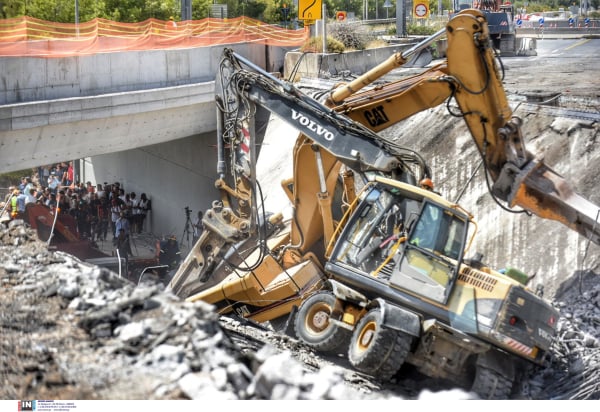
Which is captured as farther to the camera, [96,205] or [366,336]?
[96,205]

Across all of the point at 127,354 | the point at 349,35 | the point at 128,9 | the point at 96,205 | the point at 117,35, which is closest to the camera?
the point at 127,354

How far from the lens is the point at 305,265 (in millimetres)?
11484

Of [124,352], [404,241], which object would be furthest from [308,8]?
[124,352]

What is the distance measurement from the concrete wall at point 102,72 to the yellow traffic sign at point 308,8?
1862 millimetres

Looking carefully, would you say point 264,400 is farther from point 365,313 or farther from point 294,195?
point 294,195

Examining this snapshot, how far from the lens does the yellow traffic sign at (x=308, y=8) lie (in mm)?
20000

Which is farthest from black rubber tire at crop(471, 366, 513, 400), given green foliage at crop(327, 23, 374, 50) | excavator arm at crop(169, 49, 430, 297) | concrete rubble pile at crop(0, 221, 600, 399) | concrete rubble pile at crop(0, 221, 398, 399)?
green foliage at crop(327, 23, 374, 50)

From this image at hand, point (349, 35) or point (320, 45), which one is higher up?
point (349, 35)

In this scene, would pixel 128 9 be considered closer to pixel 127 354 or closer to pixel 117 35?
pixel 117 35

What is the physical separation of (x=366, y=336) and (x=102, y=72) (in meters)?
9.36

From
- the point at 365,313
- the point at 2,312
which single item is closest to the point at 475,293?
the point at 365,313

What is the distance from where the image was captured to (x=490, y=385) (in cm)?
896

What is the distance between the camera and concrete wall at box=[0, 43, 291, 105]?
15031 millimetres

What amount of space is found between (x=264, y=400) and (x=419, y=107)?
575 centimetres
